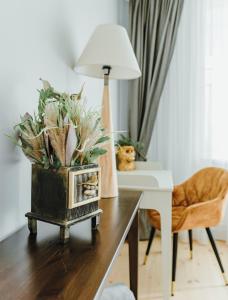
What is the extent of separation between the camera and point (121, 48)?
133 centimetres

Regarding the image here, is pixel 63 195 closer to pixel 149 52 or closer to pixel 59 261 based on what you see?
pixel 59 261

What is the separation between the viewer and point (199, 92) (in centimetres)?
264

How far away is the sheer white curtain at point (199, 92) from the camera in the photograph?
2.60 metres

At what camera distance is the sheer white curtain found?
2.60 m

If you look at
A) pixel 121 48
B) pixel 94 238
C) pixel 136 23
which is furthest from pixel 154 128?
pixel 94 238

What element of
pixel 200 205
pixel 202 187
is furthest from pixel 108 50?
pixel 202 187

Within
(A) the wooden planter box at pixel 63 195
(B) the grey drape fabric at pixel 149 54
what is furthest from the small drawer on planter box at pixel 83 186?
(B) the grey drape fabric at pixel 149 54

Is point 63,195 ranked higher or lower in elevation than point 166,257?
higher

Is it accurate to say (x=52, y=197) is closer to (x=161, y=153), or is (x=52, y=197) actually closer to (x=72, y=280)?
(x=72, y=280)

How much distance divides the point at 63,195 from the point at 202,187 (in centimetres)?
164

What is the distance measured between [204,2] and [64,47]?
185cm

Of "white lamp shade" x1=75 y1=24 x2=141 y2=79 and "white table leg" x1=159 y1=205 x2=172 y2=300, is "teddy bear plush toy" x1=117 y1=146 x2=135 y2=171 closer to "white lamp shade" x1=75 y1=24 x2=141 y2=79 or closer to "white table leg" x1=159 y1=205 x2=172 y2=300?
"white table leg" x1=159 y1=205 x2=172 y2=300

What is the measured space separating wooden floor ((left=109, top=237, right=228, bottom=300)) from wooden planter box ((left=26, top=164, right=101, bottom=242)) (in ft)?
4.01

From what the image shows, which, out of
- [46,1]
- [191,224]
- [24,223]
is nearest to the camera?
[24,223]
